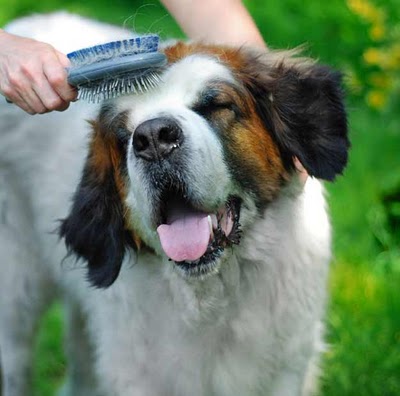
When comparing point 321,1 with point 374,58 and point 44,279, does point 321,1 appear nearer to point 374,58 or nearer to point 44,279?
point 374,58

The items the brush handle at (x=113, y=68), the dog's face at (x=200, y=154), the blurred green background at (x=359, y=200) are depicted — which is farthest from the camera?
the blurred green background at (x=359, y=200)

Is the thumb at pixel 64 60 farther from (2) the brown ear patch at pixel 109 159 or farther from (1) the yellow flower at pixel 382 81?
(1) the yellow flower at pixel 382 81

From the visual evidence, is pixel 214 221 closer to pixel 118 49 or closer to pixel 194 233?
pixel 194 233

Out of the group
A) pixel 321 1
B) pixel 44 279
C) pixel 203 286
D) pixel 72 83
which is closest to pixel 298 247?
pixel 203 286

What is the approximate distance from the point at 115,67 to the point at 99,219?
75cm

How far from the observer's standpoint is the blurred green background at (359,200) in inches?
200

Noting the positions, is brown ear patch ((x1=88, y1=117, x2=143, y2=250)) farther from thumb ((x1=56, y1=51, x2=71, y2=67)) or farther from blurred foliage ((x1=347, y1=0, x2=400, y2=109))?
blurred foliage ((x1=347, y1=0, x2=400, y2=109))

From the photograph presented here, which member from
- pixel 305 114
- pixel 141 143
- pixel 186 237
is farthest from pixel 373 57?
pixel 141 143

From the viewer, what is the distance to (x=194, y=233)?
3615mm

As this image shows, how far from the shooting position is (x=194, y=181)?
352cm

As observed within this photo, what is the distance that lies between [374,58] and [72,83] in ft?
14.1

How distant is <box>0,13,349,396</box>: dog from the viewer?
3600 mm

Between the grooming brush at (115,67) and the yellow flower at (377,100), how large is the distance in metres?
4.17

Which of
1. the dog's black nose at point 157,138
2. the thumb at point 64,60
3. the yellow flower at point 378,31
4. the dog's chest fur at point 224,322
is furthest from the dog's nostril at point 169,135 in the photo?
the yellow flower at point 378,31
